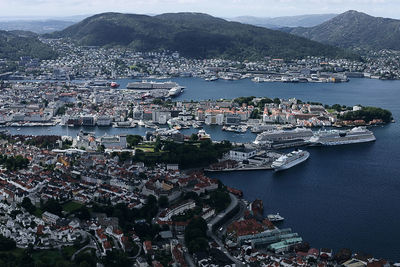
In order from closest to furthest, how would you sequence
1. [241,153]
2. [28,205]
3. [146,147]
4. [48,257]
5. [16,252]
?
1. [48,257]
2. [16,252]
3. [28,205]
4. [241,153]
5. [146,147]

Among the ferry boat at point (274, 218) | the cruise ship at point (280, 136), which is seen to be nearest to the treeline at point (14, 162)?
the ferry boat at point (274, 218)

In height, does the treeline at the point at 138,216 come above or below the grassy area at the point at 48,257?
above

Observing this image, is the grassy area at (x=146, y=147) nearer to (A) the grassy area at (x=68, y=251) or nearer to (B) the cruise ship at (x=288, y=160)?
(B) the cruise ship at (x=288, y=160)

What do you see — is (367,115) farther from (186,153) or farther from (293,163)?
(186,153)

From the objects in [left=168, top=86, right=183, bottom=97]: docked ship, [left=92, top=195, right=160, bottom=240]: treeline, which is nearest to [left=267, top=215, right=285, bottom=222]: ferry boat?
[left=92, top=195, right=160, bottom=240]: treeline

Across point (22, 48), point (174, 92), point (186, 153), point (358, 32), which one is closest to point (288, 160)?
point (186, 153)

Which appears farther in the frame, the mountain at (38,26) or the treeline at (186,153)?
the mountain at (38,26)

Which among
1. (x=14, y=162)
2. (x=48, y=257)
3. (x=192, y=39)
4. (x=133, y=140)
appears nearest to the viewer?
(x=48, y=257)
